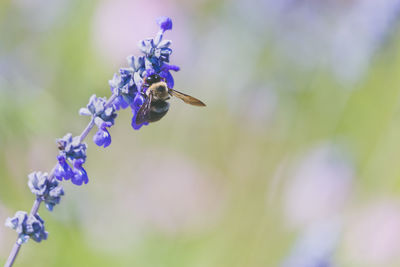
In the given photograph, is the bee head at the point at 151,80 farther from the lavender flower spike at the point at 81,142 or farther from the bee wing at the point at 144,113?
the lavender flower spike at the point at 81,142

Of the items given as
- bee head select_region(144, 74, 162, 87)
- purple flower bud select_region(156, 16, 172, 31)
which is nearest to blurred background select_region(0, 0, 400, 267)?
bee head select_region(144, 74, 162, 87)

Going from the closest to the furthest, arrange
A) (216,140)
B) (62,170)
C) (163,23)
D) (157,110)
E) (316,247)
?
(62,170) < (163,23) < (157,110) < (316,247) < (216,140)

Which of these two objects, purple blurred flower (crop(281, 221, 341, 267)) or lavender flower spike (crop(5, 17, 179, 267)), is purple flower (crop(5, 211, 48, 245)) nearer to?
lavender flower spike (crop(5, 17, 179, 267))

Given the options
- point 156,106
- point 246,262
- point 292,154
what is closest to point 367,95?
point 292,154

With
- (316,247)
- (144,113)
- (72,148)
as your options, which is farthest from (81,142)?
(316,247)

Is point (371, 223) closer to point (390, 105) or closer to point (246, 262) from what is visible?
point (246, 262)

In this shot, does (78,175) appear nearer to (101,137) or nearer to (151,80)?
(101,137)

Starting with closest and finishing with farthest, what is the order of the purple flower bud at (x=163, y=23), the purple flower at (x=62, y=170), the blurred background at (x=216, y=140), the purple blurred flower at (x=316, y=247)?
the purple flower at (x=62, y=170) → the purple flower bud at (x=163, y=23) → the purple blurred flower at (x=316, y=247) → the blurred background at (x=216, y=140)

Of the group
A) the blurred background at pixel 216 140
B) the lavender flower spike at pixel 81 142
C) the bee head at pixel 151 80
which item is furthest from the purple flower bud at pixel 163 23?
the blurred background at pixel 216 140
